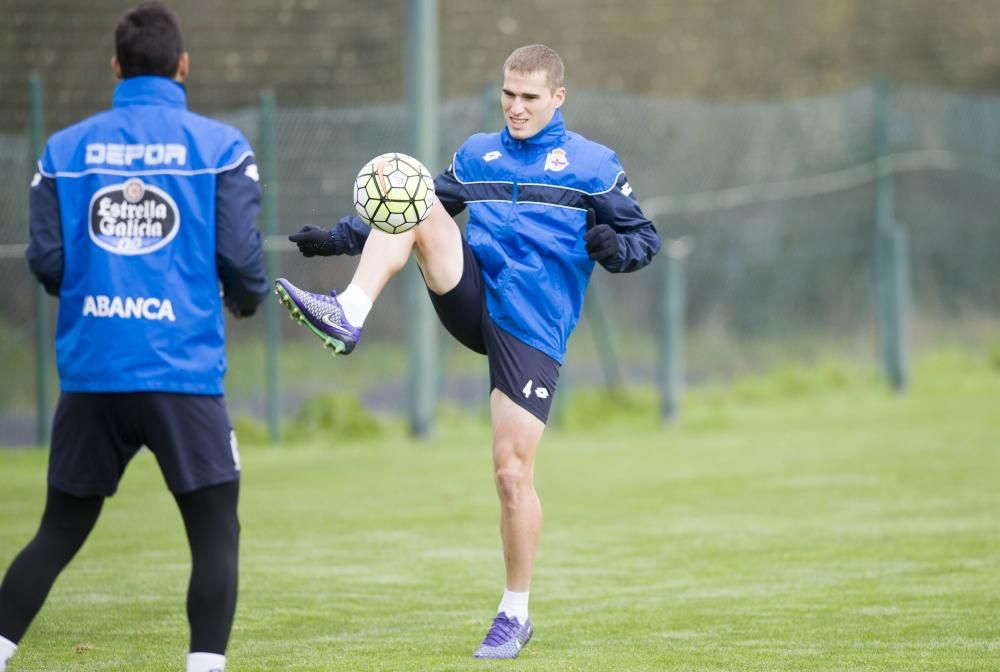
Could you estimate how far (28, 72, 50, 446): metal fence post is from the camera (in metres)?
12.1

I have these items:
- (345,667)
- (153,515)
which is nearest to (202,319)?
(345,667)

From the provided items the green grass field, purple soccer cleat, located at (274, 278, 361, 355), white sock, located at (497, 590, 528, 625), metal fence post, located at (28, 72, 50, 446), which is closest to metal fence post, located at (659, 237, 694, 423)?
the green grass field

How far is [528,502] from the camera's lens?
5984mm

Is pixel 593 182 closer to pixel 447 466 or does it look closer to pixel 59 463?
pixel 59 463

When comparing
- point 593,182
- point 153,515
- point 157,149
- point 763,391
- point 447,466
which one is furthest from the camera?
point 763,391

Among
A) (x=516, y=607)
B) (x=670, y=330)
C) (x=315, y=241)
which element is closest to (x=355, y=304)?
(x=315, y=241)

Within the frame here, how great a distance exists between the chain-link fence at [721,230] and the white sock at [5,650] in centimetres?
765

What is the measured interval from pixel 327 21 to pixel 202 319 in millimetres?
10968

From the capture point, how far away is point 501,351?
609 cm

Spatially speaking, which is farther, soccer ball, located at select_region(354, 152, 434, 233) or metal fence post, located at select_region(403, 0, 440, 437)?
metal fence post, located at select_region(403, 0, 440, 437)

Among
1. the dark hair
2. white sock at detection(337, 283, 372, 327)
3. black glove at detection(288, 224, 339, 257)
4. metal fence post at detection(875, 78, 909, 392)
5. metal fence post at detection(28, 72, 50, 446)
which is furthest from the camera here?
metal fence post at detection(875, 78, 909, 392)

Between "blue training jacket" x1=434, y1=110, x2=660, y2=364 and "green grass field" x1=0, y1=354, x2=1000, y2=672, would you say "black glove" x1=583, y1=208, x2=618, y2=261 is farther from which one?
"green grass field" x1=0, y1=354, x2=1000, y2=672

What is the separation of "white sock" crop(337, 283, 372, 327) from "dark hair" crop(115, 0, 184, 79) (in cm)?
112

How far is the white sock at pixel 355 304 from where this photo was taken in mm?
5656
